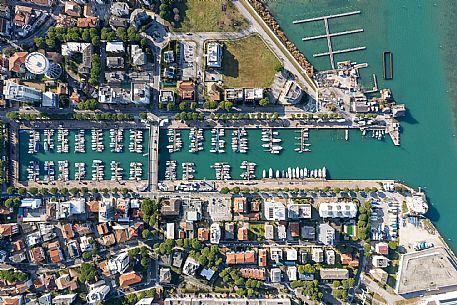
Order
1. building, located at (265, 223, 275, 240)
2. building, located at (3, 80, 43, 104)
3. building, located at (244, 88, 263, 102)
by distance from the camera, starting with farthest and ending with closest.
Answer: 1. building, located at (244, 88, 263, 102)
2. building, located at (265, 223, 275, 240)
3. building, located at (3, 80, 43, 104)

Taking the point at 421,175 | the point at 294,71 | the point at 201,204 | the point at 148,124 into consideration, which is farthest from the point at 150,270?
the point at 421,175

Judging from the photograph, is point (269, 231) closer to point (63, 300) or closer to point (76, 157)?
point (76, 157)

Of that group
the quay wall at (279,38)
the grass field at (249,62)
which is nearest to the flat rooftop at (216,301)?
the grass field at (249,62)

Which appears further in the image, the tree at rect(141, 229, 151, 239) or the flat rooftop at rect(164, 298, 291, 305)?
the flat rooftop at rect(164, 298, 291, 305)

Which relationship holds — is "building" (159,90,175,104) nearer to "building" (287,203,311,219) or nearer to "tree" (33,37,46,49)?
"tree" (33,37,46,49)

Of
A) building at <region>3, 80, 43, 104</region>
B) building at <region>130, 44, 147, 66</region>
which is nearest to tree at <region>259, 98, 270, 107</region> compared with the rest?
building at <region>130, 44, 147, 66</region>

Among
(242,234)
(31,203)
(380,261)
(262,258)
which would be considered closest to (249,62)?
(242,234)

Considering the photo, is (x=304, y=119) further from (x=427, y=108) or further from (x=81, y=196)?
(x=81, y=196)
